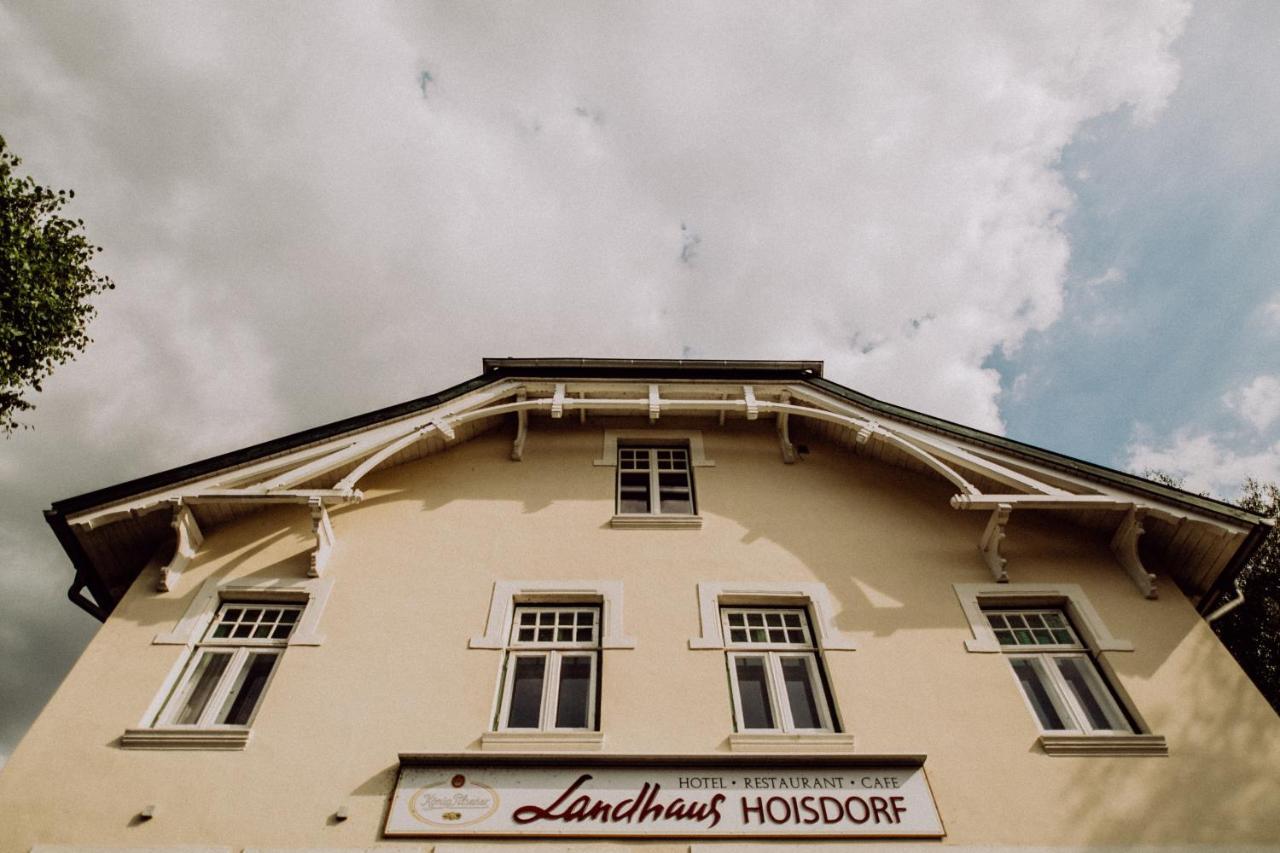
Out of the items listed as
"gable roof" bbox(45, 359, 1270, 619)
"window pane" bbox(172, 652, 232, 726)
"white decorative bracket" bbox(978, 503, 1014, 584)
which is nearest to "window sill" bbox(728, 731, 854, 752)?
"white decorative bracket" bbox(978, 503, 1014, 584)

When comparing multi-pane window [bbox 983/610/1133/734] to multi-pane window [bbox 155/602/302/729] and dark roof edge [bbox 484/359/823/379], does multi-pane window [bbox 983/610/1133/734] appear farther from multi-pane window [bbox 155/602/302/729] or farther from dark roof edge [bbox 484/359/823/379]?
multi-pane window [bbox 155/602/302/729]

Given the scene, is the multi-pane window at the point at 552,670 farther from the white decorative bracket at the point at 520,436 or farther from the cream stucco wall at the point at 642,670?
the white decorative bracket at the point at 520,436

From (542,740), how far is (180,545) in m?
5.89

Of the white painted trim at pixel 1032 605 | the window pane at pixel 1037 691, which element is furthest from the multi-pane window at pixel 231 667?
the window pane at pixel 1037 691

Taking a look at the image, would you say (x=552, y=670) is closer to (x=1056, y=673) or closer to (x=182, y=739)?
(x=182, y=739)

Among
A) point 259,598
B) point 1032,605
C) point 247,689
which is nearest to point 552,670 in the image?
point 247,689

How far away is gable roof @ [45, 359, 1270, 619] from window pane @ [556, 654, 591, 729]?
383 centimetres

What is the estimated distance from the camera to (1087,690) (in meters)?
8.41

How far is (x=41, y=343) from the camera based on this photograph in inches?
621

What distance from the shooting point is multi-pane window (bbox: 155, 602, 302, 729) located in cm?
809

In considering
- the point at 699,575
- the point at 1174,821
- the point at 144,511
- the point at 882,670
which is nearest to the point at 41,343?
the point at 144,511

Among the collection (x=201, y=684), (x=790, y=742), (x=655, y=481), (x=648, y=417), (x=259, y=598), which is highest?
(x=648, y=417)

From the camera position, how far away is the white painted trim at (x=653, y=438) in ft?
38.5

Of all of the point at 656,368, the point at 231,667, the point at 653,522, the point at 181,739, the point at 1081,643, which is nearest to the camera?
the point at 181,739
